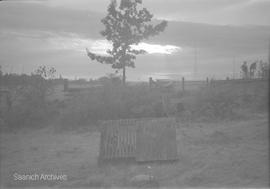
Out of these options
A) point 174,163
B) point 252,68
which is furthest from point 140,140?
point 252,68

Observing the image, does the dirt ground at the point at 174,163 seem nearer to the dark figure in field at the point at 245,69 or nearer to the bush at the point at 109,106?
the bush at the point at 109,106

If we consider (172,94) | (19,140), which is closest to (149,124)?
(19,140)

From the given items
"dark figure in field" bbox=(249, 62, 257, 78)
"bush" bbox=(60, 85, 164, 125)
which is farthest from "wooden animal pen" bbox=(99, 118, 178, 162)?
"dark figure in field" bbox=(249, 62, 257, 78)

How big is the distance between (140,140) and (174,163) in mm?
1302

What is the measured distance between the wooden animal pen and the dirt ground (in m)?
0.29

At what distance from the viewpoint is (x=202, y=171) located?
32.5ft

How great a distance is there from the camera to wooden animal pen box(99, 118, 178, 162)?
11.2 metres

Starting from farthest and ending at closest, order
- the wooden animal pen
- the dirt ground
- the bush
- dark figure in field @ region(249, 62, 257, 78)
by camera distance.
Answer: dark figure in field @ region(249, 62, 257, 78)
the bush
the wooden animal pen
the dirt ground

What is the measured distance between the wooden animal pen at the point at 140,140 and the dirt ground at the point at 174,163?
285 mm

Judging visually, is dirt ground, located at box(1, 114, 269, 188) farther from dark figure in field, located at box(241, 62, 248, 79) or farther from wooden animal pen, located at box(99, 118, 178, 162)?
dark figure in field, located at box(241, 62, 248, 79)

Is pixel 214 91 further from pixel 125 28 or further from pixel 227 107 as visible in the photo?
pixel 125 28

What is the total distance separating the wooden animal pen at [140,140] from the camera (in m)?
11.2

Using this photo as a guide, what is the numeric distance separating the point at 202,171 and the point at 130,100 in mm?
12893

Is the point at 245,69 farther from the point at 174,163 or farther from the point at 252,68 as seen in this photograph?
the point at 174,163
